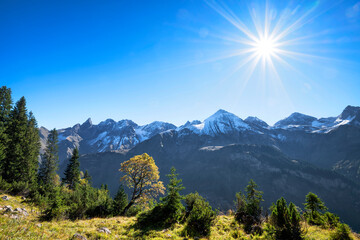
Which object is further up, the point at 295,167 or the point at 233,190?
the point at 295,167

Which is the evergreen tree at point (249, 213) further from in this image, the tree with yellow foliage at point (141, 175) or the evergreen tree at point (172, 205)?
the tree with yellow foliage at point (141, 175)

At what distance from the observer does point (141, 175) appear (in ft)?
75.9

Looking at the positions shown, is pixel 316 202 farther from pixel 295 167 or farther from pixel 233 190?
pixel 295 167

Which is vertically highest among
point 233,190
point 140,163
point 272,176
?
point 140,163

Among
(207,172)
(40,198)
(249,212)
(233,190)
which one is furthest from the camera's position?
(207,172)

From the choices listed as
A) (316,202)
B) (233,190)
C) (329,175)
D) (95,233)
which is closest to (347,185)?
(329,175)

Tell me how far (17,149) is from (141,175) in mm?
23473

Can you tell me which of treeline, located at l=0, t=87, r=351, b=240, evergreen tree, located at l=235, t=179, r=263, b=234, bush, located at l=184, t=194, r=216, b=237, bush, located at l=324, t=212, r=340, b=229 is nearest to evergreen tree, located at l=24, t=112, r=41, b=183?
treeline, located at l=0, t=87, r=351, b=240

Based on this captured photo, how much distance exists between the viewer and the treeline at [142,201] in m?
12.0

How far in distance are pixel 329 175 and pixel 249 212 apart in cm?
22719

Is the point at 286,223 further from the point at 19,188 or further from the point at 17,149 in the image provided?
the point at 17,149

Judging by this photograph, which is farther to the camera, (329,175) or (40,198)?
(329,175)

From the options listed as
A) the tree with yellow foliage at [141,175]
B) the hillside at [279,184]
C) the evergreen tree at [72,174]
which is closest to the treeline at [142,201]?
the tree with yellow foliage at [141,175]

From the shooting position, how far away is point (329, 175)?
171625mm
